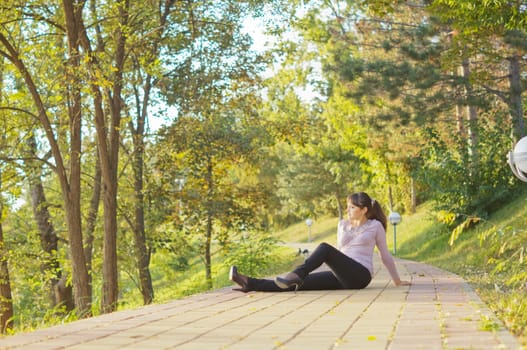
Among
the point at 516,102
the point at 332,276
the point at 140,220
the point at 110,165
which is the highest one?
the point at 516,102

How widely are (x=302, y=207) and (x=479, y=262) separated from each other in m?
45.1

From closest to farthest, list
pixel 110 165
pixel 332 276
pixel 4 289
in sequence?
pixel 332 276, pixel 110 165, pixel 4 289

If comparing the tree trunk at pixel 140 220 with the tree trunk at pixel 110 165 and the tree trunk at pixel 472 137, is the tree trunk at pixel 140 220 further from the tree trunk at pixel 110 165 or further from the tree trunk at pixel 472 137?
the tree trunk at pixel 472 137

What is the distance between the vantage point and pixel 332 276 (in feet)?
28.8

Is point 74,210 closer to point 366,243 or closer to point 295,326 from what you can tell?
point 366,243

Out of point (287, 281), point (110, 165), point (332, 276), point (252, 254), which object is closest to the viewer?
point (287, 281)

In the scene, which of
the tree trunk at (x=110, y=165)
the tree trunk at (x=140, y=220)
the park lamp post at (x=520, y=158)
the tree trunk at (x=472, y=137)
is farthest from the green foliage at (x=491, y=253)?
the tree trunk at (x=140, y=220)

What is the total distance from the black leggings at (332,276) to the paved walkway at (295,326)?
550mm

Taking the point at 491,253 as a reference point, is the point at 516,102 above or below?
above

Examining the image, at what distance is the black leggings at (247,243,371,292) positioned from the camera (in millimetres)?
8312

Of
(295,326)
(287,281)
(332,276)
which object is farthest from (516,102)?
(295,326)

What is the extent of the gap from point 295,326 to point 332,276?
342 cm

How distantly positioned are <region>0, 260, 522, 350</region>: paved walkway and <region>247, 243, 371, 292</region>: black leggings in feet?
1.80

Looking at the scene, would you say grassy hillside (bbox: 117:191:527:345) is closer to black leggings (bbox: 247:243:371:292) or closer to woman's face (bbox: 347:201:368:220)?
black leggings (bbox: 247:243:371:292)
